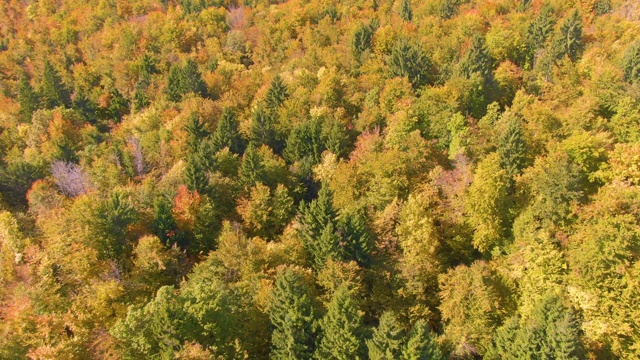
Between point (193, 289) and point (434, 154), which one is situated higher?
point (193, 289)

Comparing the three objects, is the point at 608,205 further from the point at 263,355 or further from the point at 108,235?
the point at 108,235

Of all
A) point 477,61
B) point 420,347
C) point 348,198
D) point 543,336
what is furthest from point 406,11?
point 420,347

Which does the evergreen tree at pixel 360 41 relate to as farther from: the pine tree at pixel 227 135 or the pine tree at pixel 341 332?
the pine tree at pixel 341 332

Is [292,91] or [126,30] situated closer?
[292,91]

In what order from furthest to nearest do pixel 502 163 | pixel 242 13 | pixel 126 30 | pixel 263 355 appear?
pixel 242 13 → pixel 126 30 → pixel 502 163 → pixel 263 355

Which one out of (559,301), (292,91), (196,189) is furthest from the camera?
(292,91)

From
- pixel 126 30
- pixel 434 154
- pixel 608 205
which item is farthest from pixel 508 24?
pixel 126 30

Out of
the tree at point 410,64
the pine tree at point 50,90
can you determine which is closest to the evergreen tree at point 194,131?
the tree at point 410,64
